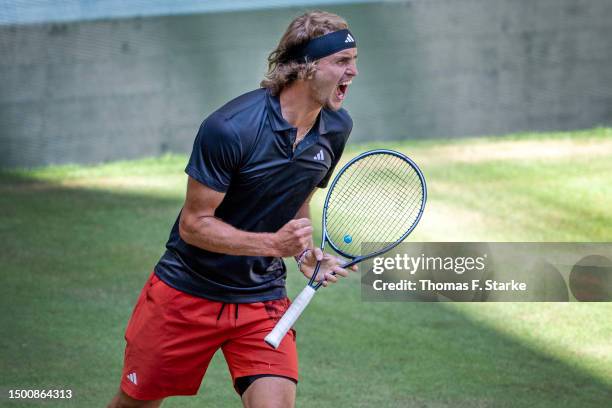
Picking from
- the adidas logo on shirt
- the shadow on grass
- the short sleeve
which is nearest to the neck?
the short sleeve

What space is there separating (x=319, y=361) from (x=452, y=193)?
3956mm

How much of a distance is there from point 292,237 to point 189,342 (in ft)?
2.16

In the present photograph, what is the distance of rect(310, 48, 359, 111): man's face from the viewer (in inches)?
154

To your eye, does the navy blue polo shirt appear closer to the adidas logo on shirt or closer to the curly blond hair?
the curly blond hair

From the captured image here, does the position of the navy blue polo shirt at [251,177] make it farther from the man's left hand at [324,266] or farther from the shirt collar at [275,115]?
the man's left hand at [324,266]

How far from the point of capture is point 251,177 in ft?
12.8

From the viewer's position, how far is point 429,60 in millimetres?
11758

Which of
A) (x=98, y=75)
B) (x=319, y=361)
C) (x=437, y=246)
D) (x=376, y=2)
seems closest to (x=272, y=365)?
(x=319, y=361)

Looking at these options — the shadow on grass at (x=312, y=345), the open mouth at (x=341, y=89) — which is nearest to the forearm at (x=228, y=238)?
the open mouth at (x=341, y=89)

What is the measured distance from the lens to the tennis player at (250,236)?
383 cm

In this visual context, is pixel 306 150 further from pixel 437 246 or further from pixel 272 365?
pixel 437 246

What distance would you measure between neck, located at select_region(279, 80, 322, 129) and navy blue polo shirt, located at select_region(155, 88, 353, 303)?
4 cm

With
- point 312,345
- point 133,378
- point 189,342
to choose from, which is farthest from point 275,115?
point 312,345

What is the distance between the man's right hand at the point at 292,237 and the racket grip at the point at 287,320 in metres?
0.17
